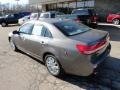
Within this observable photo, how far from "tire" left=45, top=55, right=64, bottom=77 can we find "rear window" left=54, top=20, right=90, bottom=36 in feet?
2.58

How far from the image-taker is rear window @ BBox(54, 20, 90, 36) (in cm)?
493

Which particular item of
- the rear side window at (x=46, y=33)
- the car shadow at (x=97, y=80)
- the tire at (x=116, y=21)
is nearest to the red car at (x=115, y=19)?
the tire at (x=116, y=21)

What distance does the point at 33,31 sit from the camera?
5945mm

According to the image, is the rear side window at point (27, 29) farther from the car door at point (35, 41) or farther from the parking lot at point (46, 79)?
the parking lot at point (46, 79)

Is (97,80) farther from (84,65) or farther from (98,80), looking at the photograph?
(84,65)

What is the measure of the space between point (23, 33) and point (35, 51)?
3.70 ft

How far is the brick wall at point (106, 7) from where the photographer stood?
2028 cm

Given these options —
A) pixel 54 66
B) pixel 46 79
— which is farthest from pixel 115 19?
pixel 46 79

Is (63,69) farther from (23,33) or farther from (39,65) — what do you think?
(23,33)

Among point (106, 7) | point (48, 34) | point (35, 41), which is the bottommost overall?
point (35, 41)

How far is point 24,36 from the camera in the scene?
252 inches

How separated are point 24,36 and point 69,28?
6.46ft

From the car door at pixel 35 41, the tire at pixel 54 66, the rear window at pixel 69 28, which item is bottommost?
the tire at pixel 54 66

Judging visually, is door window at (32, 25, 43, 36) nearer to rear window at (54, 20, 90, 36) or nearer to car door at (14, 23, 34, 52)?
car door at (14, 23, 34, 52)
